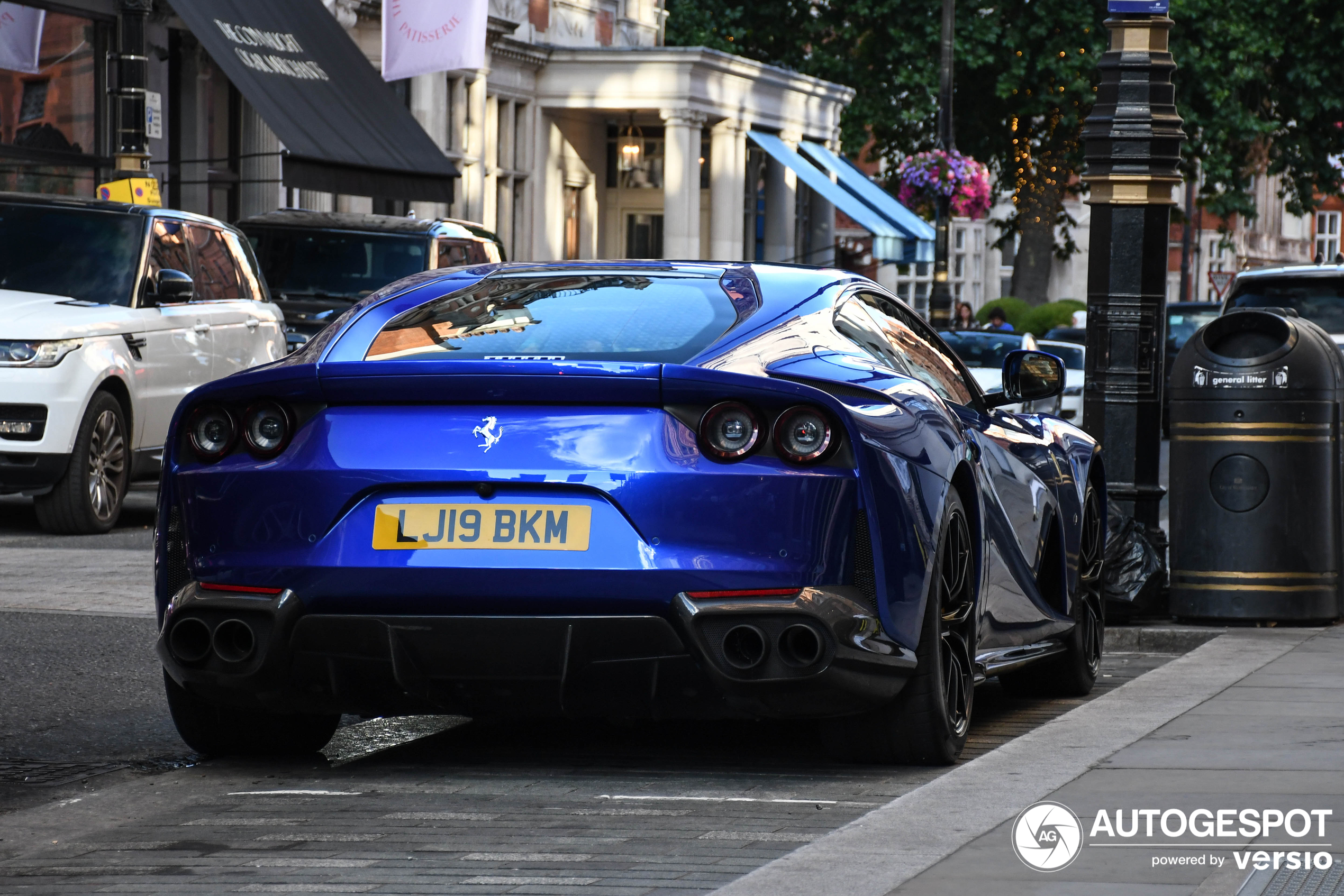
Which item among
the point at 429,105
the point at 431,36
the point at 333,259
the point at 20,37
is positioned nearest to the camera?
the point at 333,259

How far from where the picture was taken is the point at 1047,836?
4.55 m

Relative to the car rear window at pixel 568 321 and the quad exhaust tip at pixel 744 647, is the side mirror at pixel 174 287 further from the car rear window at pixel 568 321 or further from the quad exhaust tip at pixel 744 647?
the quad exhaust tip at pixel 744 647

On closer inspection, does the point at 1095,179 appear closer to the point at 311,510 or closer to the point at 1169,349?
the point at 311,510

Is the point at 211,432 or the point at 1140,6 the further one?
the point at 1140,6

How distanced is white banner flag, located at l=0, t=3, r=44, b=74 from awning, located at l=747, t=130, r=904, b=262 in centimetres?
1889

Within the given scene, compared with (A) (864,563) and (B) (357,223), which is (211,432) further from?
(B) (357,223)

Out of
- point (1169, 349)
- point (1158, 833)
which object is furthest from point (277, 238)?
point (1158, 833)

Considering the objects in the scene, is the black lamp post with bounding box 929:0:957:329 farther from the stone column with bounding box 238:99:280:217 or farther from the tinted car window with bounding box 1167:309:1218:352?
the stone column with bounding box 238:99:280:217

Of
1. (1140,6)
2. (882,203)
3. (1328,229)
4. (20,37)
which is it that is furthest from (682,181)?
(1328,229)

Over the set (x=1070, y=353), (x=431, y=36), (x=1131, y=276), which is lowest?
(x=1070, y=353)

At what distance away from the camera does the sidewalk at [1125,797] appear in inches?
165

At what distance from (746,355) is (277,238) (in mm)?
14490

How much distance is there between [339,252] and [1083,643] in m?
12.8

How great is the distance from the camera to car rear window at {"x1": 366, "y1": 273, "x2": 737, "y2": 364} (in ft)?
18.0
